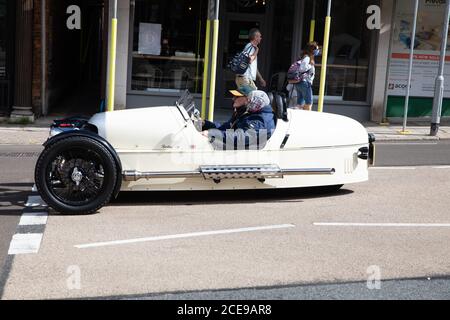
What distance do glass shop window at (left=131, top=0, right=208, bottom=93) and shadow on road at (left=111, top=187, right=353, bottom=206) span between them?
776 centimetres

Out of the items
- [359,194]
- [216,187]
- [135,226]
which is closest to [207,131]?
[216,187]

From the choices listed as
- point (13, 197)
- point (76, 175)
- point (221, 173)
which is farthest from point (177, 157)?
point (13, 197)

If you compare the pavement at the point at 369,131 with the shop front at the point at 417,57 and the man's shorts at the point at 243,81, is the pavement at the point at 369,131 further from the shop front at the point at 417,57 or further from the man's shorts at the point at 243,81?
the man's shorts at the point at 243,81

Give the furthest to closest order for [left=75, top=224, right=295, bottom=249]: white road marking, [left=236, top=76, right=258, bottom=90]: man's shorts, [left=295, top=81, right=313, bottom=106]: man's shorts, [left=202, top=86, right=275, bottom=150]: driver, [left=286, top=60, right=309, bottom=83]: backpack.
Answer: [left=295, top=81, right=313, bottom=106]: man's shorts, [left=286, top=60, right=309, bottom=83]: backpack, [left=236, top=76, right=258, bottom=90]: man's shorts, [left=202, top=86, right=275, bottom=150]: driver, [left=75, top=224, right=295, bottom=249]: white road marking

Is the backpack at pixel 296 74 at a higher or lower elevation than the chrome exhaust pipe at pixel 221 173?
higher

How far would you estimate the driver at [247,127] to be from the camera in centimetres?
804

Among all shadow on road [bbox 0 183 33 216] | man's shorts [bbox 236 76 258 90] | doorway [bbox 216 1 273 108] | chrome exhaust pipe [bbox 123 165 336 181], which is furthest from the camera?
doorway [bbox 216 1 273 108]

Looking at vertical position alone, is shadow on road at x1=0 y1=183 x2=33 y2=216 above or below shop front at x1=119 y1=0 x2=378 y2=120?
below

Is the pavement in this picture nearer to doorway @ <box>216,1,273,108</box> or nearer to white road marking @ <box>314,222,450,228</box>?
doorway @ <box>216,1,273,108</box>

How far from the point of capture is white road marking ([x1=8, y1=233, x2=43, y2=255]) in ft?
20.1

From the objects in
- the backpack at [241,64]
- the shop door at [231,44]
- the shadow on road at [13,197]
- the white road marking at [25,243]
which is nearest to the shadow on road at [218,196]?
the shadow on road at [13,197]

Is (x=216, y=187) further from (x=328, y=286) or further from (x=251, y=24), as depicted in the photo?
(x=251, y=24)

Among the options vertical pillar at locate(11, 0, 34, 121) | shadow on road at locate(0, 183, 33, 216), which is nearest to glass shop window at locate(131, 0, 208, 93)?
vertical pillar at locate(11, 0, 34, 121)

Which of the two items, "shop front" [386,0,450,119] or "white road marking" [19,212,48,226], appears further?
"shop front" [386,0,450,119]
